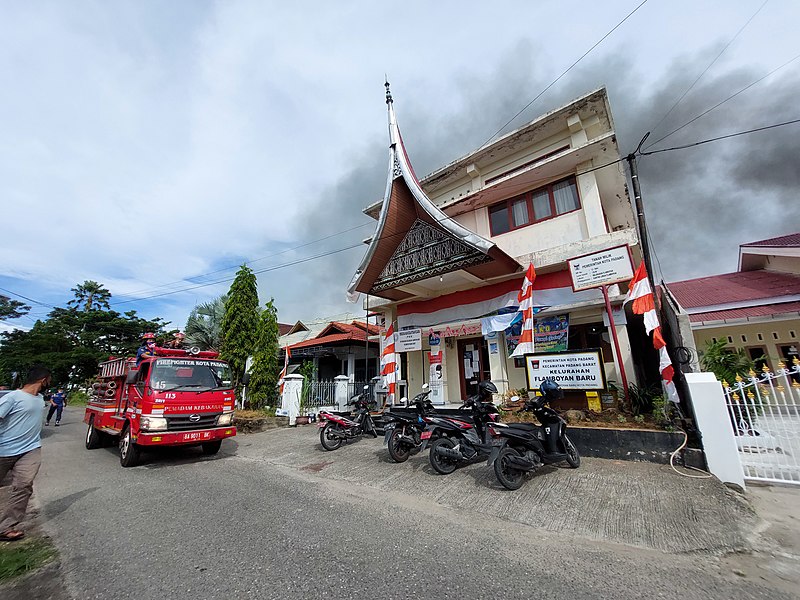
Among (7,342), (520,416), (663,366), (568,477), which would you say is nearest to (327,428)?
(520,416)

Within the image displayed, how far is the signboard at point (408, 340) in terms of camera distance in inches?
415

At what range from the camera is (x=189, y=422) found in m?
6.43

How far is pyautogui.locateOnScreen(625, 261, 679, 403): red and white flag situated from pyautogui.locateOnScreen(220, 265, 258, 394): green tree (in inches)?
494

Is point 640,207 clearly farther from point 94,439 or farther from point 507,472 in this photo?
point 94,439

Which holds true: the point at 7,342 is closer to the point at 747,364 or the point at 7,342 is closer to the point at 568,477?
Answer: the point at 568,477

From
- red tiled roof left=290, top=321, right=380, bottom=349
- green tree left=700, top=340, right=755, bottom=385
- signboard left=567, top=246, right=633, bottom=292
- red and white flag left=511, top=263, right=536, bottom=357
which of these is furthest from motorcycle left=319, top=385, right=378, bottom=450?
green tree left=700, top=340, right=755, bottom=385

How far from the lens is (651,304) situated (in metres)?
6.33

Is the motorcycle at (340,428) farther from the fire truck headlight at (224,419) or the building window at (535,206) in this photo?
the building window at (535,206)

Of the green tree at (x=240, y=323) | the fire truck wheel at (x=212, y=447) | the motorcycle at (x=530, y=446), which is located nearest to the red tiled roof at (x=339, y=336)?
the green tree at (x=240, y=323)

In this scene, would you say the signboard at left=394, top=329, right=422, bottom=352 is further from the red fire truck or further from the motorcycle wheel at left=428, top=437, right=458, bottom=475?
the motorcycle wheel at left=428, top=437, right=458, bottom=475

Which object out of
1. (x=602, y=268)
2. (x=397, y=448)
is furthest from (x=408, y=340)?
(x=602, y=268)

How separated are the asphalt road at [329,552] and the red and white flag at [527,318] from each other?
3658 millimetres

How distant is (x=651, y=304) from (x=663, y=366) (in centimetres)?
113

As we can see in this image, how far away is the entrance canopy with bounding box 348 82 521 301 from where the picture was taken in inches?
341
